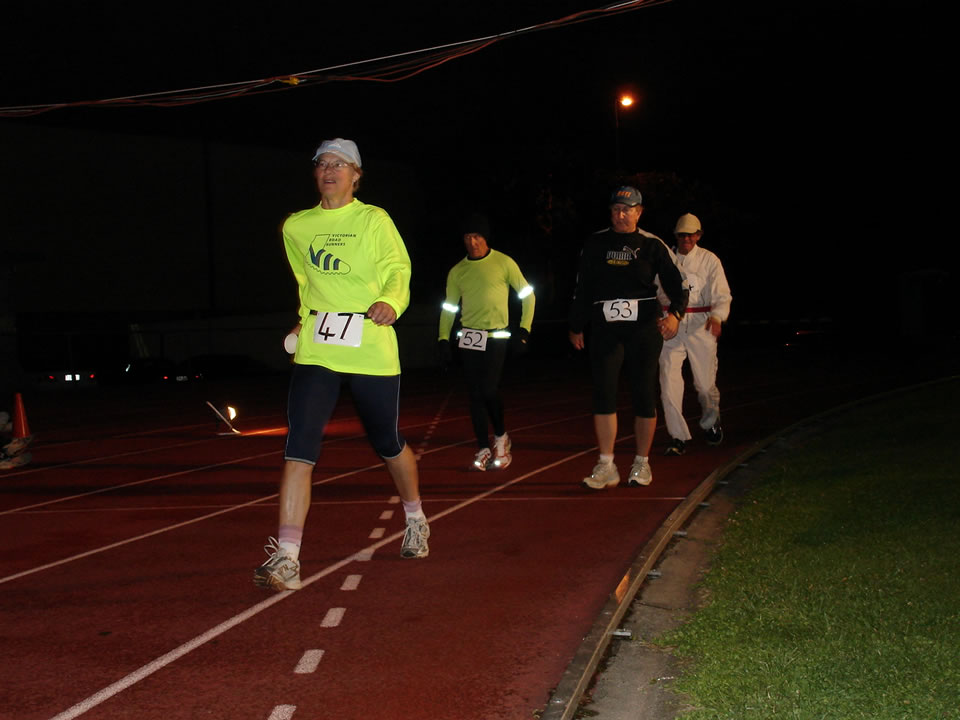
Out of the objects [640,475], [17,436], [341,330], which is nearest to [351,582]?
[341,330]

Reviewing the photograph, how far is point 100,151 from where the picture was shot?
41500mm

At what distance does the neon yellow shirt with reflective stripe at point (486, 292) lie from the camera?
384 inches

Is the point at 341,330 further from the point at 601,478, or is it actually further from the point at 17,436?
the point at 17,436

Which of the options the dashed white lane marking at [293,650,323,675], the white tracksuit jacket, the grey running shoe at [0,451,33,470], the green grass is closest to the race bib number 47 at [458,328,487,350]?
the white tracksuit jacket

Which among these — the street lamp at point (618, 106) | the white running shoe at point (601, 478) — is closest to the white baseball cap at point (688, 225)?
the white running shoe at point (601, 478)

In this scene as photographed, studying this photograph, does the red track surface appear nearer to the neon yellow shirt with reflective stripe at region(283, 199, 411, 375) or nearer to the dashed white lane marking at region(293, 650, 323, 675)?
the dashed white lane marking at region(293, 650, 323, 675)

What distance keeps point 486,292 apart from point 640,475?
207 centimetres

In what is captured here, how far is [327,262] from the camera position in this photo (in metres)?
5.96

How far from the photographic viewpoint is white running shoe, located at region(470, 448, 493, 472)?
396 inches

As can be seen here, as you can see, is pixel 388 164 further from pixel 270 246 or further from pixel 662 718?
pixel 662 718

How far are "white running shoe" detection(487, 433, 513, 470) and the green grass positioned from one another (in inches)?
93.8

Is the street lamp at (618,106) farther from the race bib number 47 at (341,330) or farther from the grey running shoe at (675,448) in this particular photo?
the race bib number 47 at (341,330)

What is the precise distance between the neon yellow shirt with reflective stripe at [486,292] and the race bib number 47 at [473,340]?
0.18 ft

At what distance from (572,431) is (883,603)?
834cm
